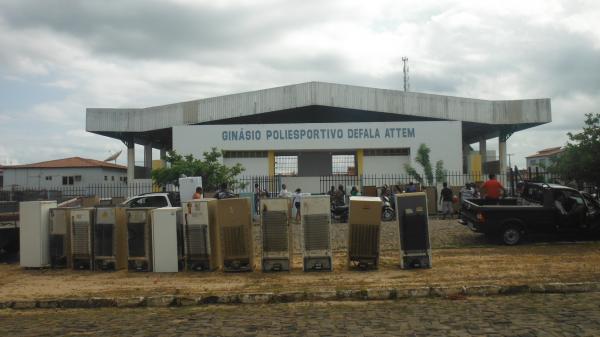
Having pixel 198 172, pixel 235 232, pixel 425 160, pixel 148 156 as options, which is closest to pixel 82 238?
pixel 235 232

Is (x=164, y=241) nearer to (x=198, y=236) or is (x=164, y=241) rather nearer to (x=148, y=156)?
(x=198, y=236)

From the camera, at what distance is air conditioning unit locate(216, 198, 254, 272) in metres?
9.88

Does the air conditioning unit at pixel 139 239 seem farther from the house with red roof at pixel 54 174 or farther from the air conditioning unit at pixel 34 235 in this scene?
the house with red roof at pixel 54 174

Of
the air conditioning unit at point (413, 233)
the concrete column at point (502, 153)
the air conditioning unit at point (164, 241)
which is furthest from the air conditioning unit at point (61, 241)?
the concrete column at point (502, 153)

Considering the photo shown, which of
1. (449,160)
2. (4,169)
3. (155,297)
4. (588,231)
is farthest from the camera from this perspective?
(4,169)

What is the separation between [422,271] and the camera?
9664 millimetres

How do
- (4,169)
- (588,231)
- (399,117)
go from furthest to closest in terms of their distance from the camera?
(4,169)
(399,117)
(588,231)

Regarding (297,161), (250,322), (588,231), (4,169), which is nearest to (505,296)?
(250,322)

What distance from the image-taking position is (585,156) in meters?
15.7

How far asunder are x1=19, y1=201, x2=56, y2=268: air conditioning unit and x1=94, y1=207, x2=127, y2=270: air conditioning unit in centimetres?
134

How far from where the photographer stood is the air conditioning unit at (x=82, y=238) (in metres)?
10.7

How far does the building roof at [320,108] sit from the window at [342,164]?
371 centimetres

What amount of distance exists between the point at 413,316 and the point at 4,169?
51815 millimetres

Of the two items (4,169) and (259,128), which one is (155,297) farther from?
(4,169)
